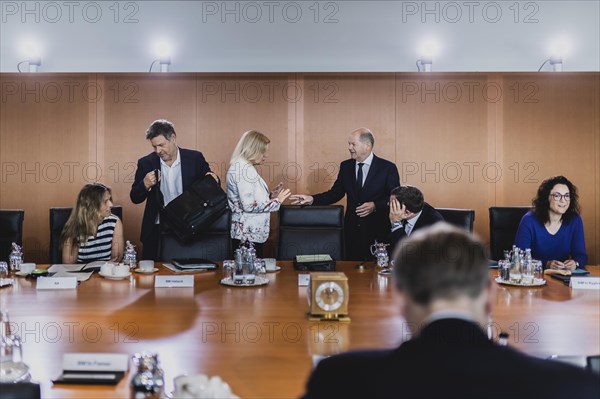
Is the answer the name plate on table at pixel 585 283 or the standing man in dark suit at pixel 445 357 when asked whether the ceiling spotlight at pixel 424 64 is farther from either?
the standing man in dark suit at pixel 445 357

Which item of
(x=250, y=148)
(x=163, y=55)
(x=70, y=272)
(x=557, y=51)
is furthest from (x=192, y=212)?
(x=557, y=51)

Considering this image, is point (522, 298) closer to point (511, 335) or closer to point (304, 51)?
point (511, 335)

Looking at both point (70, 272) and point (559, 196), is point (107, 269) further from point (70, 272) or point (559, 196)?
point (559, 196)

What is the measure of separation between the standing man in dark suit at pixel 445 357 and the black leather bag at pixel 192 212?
3053 millimetres

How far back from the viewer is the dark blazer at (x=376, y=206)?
5.14m

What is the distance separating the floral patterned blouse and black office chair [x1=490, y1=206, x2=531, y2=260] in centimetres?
159

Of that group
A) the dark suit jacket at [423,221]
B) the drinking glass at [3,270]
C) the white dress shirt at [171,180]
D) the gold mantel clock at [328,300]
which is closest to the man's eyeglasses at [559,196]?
the dark suit jacket at [423,221]

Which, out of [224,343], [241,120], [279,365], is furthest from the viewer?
[241,120]

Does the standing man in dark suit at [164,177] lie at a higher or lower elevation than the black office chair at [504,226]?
higher

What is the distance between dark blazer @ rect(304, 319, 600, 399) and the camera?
1011 mm

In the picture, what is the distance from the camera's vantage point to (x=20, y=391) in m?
1.29

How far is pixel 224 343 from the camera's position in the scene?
7.07 feet

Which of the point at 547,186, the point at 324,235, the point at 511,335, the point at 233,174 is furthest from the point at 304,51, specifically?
the point at 511,335

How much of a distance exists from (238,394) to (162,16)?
535 centimetres
